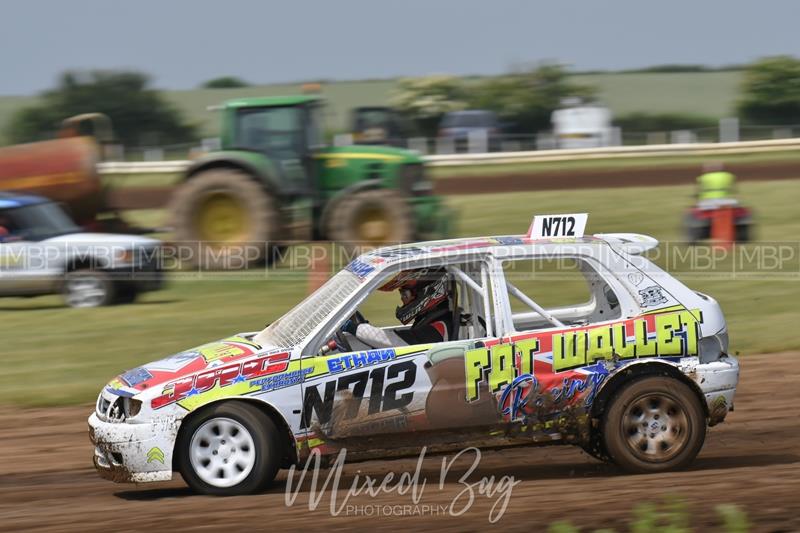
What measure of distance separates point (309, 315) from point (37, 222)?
9.55 m

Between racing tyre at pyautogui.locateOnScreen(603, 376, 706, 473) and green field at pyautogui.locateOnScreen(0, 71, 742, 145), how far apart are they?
43.3 meters

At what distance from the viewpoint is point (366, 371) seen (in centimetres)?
657

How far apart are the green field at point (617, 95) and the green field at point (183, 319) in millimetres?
32657

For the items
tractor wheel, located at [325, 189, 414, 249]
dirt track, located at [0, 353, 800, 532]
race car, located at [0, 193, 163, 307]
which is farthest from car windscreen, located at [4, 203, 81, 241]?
dirt track, located at [0, 353, 800, 532]

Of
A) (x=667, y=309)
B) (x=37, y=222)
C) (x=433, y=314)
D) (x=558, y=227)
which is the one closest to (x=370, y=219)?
(x=37, y=222)

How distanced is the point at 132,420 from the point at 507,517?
7.43ft

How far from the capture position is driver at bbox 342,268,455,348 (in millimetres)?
7086

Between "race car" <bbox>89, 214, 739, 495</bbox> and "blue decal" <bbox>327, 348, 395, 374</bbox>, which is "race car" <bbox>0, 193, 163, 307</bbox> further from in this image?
"blue decal" <bbox>327, 348, 395, 374</bbox>

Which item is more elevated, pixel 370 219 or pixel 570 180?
pixel 570 180

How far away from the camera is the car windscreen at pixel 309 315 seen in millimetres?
6781

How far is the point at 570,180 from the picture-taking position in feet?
93.4

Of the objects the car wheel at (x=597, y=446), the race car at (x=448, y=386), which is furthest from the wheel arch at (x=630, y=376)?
the car wheel at (x=597, y=446)

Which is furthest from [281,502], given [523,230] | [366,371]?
[523,230]

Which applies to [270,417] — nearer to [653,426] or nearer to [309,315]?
[309,315]
